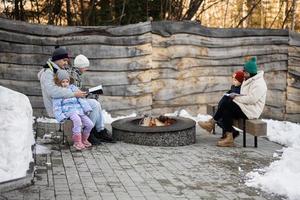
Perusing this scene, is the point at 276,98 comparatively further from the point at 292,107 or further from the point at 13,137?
the point at 13,137

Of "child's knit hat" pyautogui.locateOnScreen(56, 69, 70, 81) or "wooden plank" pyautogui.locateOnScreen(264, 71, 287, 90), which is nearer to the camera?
"child's knit hat" pyautogui.locateOnScreen(56, 69, 70, 81)

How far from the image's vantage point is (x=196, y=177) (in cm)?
605

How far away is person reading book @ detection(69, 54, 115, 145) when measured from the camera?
7.81m

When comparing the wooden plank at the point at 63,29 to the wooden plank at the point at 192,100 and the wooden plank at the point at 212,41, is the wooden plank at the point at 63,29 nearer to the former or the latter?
the wooden plank at the point at 212,41

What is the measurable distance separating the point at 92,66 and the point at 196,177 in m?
5.12

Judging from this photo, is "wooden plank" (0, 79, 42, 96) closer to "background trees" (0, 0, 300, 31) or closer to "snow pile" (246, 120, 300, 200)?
"background trees" (0, 0, 300, 31)

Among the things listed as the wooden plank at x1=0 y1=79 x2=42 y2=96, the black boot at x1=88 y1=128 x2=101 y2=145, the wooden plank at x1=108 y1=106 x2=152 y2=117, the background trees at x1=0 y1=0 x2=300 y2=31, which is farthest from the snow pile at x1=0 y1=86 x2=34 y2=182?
the background trees at x1=0 y1=0 x2=300 y2=31

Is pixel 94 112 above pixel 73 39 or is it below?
below

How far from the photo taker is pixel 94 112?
7801 millimetres

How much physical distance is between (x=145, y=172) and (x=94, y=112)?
6.42 feet

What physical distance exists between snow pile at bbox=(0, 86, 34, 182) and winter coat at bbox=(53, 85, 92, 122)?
35.5 inches

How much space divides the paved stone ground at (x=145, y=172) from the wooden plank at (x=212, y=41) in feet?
12.3

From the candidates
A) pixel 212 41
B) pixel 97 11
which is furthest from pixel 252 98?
pixel 97 11

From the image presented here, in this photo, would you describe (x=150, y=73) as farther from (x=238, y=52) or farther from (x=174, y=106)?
(x=238, y=52)
